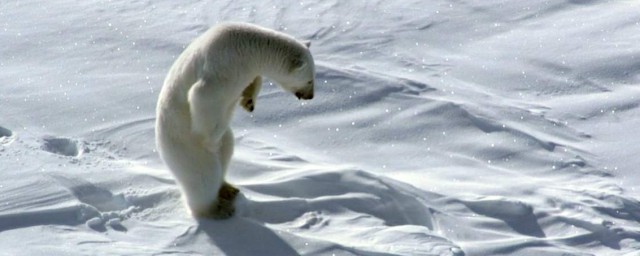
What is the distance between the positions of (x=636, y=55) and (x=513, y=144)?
1.77 metres

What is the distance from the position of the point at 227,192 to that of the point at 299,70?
0.71m

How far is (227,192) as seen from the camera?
5207mm

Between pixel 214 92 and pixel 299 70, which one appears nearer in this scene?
pixel 214 92

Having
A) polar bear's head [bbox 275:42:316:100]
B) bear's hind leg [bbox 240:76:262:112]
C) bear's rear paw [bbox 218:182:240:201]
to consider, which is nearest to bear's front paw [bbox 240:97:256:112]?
bear's hind leg [bbox 240:76:262:112]

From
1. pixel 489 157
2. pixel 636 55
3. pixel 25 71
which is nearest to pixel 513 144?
pixel 489 157

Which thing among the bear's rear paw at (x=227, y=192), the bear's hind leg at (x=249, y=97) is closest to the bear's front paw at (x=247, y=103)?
the bear's hind leg at (x=249, y=97)

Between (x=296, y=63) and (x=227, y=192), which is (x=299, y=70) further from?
(x=227, y=192)

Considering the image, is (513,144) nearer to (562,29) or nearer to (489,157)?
(489,157)

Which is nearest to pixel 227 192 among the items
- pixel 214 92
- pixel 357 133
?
pixel 214 92

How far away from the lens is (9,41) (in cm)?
749

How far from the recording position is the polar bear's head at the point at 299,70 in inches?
193

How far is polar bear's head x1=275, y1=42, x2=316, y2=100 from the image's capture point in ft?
16.1

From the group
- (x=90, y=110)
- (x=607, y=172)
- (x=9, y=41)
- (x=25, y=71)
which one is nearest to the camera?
(x=607, y=172)

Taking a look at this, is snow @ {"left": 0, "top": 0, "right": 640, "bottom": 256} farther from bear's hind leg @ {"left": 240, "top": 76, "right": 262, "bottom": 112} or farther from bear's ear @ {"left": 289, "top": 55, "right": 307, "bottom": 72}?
bear's ear @ {"left": 289, "top": 55, "right": 307, "bottom": 72}
